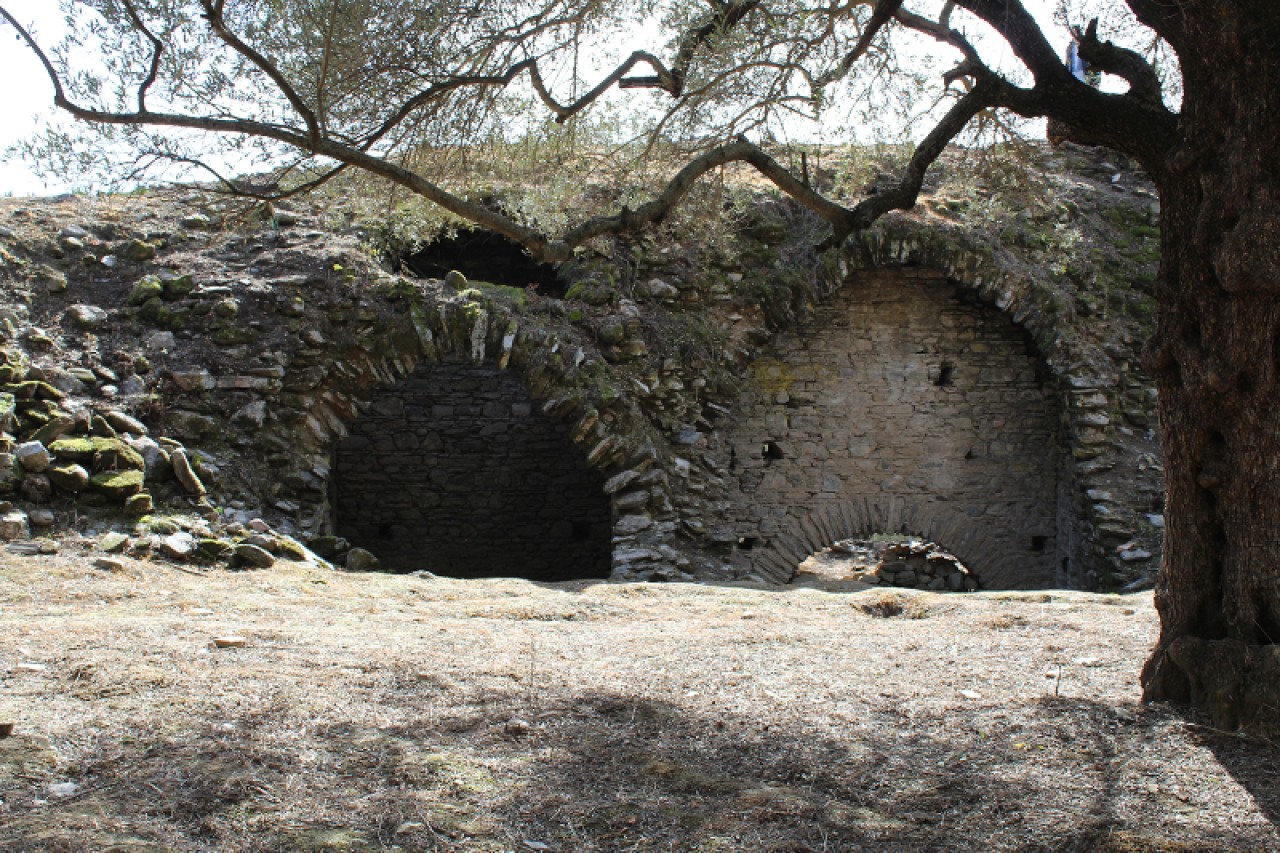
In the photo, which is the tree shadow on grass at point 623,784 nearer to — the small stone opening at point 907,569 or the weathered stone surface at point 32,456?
the weathered stone surface at point 32,456

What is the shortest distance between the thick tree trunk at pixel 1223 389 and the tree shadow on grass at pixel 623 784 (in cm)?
29

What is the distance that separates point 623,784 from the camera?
3.29 metres

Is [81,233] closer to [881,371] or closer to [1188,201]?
[881,371]

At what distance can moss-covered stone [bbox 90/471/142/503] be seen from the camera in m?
7.68

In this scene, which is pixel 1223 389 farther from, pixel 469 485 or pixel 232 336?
pixel 469 485

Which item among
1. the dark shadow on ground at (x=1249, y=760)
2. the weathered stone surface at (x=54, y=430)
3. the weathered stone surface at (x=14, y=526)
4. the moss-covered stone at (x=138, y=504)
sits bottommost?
the dark shadow on ground at (x=1249, y=760)

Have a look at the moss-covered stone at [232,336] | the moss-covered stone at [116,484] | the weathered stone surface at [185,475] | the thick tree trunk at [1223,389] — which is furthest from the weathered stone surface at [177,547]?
the thick tree trunk at [1223,389]

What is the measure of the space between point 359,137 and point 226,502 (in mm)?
3831

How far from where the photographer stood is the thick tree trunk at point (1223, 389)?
367 centimetres

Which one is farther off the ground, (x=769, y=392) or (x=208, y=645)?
(x=769, y=392)

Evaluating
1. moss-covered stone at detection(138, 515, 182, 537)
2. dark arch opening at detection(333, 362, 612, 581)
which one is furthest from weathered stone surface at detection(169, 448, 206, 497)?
dark arch opening at detection(333, 362, 612, 581)

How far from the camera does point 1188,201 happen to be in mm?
4000

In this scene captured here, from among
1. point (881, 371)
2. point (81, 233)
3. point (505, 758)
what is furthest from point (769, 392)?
point (505, 758)

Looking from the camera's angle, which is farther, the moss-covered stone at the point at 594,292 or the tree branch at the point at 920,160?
the moss-covered stone at the point at 594,292
